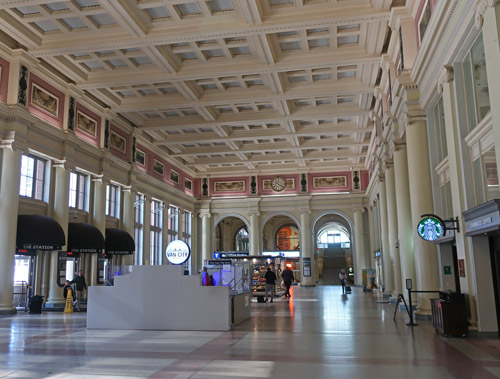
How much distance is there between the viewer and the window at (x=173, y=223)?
31328mm

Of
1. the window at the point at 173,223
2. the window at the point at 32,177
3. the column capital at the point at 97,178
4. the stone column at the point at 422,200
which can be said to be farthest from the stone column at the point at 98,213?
the stone column at the point at 422,200

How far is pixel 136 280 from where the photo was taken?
37.2 feet

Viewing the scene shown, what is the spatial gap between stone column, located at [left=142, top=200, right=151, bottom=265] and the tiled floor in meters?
14.3

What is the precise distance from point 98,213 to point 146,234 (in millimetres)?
6119

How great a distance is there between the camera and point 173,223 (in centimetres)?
3209

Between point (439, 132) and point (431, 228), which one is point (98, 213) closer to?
point (439, 132)

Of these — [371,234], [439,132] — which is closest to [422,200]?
[439,132]

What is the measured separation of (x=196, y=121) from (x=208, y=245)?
1426 centimetres

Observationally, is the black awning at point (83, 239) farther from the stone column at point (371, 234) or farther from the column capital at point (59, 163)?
the stone column at point (371, 234)

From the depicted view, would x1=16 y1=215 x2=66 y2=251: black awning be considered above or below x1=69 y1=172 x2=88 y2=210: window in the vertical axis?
below

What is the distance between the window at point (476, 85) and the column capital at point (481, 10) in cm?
104

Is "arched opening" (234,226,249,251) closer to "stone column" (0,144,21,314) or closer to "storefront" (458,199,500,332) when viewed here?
"stone column" (0,144,21,314)

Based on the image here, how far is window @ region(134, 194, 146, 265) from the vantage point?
25.8m

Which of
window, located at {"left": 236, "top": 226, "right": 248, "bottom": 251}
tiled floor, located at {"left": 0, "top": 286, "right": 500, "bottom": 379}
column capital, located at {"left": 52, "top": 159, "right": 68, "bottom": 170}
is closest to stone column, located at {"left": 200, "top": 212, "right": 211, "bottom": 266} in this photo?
window, located at {"left": 236, "top": 226, "right": 248, "bottom": 251}
